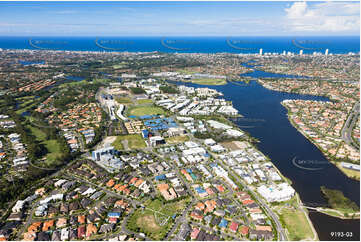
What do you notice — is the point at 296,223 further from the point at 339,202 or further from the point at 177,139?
the point at 177,139

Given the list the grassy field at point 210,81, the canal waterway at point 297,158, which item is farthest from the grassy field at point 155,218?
the grassy field at point 210,81

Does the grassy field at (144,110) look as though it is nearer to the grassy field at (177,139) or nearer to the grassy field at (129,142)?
the grassy field at (129,142)

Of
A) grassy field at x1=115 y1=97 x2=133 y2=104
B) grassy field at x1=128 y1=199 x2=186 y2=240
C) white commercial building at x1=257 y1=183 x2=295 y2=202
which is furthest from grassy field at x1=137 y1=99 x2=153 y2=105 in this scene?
white commercial building at x1=257 y1=183 x2=295 y2=202

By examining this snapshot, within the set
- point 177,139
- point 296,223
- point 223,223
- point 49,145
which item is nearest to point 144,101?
point 177,139

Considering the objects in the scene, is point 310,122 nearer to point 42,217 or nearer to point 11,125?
point 42,217

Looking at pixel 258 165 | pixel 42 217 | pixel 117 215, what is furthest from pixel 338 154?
pixel 42 217

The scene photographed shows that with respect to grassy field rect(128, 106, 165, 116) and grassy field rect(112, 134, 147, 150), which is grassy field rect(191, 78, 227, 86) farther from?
grassy field rect(112, 134, 147, 150)
